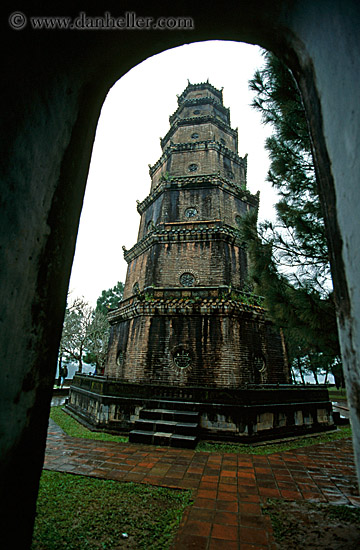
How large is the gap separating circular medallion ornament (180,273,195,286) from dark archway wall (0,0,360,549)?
398 inches

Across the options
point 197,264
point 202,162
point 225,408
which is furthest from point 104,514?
point 202,162

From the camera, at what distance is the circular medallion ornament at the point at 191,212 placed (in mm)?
13352

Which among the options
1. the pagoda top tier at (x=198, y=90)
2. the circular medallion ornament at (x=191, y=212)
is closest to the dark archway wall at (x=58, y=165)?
the circular medallion ornament at (x=191, y=212)

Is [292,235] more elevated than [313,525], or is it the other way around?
[292,235]

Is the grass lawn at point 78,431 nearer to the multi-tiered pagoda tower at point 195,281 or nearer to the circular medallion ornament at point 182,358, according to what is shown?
the multi-tiered pagoda tower at point 195,281

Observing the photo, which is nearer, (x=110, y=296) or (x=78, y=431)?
(x=78, y=431)

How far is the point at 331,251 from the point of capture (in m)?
1.34

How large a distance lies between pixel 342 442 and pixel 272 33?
1002 cm

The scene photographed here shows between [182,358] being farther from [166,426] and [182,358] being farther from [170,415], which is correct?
[166,426]

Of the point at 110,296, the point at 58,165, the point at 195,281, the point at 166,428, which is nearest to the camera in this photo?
the point at 58,165

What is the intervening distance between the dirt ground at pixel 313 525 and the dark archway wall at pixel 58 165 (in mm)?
3202

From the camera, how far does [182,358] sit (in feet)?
34.1

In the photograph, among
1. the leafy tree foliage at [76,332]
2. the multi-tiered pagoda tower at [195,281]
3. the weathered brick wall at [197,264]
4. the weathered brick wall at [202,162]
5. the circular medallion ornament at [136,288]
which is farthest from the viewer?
the leafy tree foliage at [76,332]

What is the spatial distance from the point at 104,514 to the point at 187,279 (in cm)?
914
